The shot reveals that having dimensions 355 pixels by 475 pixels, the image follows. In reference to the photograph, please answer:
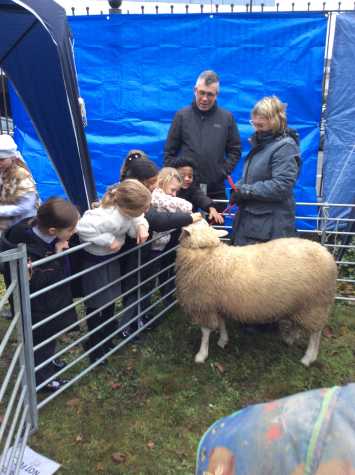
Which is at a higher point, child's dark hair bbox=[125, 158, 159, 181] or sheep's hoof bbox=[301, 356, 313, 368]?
child's dark hair bbox=[125, 158, 159, 181]

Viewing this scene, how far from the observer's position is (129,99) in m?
5.67

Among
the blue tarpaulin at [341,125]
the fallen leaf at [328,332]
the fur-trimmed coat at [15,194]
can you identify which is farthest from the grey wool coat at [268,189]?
the blue tarpaulin at [341,125]

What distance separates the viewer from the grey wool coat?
3273 millimetres

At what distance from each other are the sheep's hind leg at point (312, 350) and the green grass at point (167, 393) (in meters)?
0.06

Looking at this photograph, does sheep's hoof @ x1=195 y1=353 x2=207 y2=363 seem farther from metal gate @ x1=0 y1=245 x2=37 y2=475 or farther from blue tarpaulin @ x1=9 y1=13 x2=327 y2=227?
blue tarpaulin @ x1=9 y1=13 x2=327 y2=227

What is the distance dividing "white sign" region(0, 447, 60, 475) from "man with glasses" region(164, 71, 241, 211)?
2.64m

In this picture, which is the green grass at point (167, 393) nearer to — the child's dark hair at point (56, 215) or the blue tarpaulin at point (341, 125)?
the child's dark hair at point (56, 215)

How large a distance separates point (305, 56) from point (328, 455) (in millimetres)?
5106

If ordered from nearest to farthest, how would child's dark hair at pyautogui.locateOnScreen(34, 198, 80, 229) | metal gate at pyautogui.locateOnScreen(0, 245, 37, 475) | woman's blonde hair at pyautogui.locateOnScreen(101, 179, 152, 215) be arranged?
metal gate at pyautogui.locateOnScreen(0, 245, 37, 475) < child's dark hair at pyautogui.locateOnScreen(34, 198, 80, 229) < woman's blonde hair at pyautogui.locateOnScreen(101, 179, 152, 215)

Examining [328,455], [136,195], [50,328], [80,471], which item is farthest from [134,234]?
[328,455]

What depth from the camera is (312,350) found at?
3.39 metres

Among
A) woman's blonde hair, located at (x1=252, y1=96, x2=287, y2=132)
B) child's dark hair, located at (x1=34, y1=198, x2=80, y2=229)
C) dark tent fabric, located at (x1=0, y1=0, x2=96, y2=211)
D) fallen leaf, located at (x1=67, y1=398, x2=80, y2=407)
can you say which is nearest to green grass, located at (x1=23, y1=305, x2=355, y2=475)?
fallen leaf, located at (x1=67, y1=398, x2=80, y2=407)

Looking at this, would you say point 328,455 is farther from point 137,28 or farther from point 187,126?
point 137,28

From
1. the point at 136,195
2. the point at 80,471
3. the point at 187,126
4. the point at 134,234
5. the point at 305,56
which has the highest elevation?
the point at 305,56
